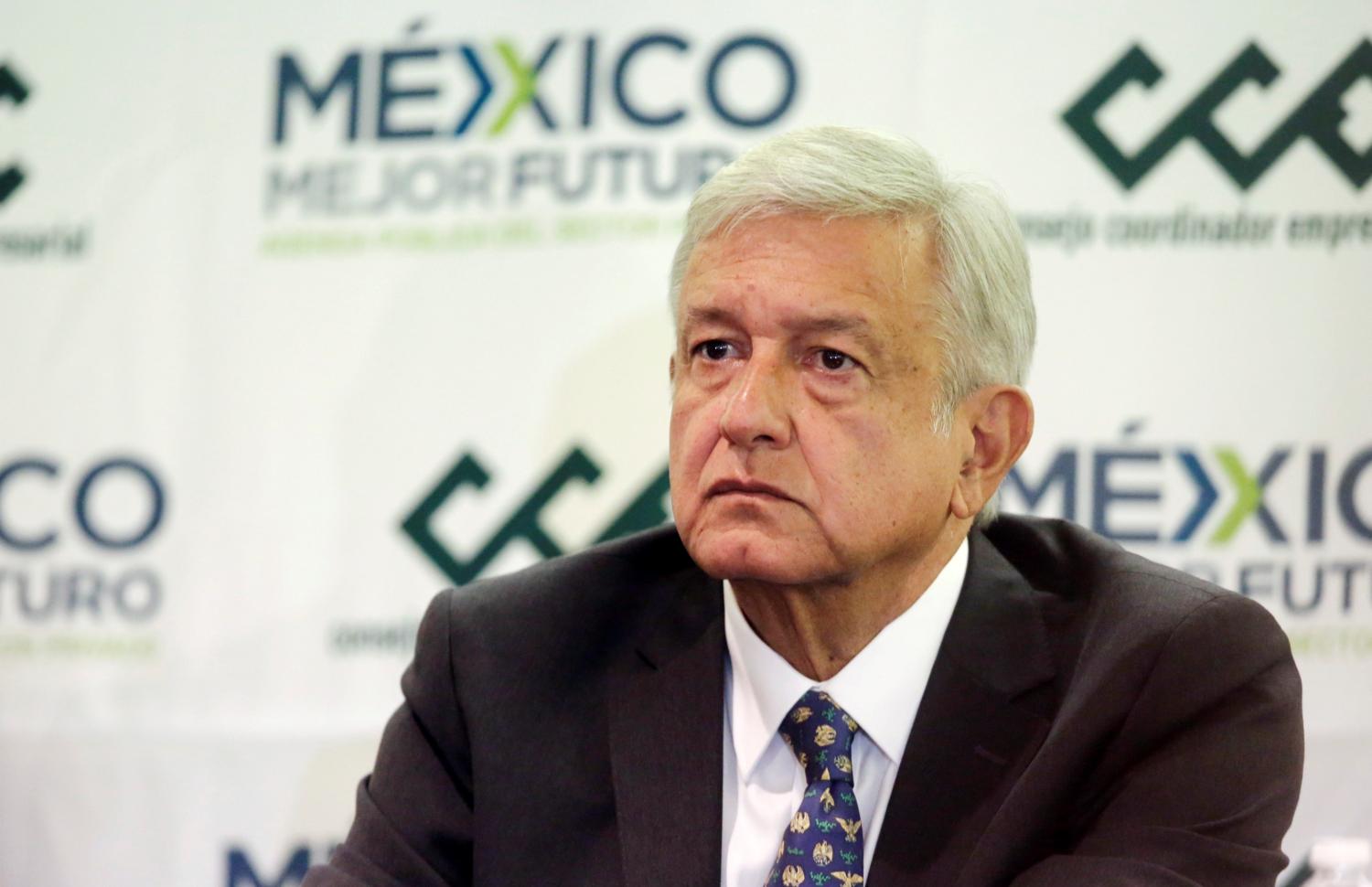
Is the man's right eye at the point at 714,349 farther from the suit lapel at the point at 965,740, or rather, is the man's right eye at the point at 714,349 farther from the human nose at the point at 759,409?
the suit lapel at the point at 965,740

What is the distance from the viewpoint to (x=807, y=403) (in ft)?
5.96

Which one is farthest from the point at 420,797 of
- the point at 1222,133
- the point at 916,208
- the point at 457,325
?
the point at 1222,133

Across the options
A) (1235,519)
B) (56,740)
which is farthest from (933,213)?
(56,740)

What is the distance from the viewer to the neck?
1954mm

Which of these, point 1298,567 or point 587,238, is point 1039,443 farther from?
point 587,238

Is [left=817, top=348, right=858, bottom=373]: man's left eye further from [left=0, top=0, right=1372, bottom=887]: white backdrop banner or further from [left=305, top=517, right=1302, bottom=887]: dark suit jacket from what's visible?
[left=0, top=0, right=1372, bottom=887]: white backdrop banner

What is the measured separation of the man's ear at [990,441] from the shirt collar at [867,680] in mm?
117

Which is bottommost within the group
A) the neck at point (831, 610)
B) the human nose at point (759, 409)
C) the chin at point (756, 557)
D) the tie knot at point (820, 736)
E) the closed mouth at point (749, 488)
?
the tie knot at point (820, 736)

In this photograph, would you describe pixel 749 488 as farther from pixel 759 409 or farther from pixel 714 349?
pixel 714 349

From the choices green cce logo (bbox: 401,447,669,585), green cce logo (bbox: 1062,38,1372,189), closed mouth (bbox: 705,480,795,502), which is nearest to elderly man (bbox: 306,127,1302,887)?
closed mouth (bbox: 705,480,795,502)

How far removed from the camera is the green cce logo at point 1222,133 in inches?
119

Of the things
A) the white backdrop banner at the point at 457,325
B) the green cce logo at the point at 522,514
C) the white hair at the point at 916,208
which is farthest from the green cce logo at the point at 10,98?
the white hair at the point at 916,208

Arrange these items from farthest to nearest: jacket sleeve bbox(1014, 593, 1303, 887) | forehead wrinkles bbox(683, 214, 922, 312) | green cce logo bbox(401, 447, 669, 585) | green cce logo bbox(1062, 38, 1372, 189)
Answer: green cce logo bbox(401, 447, 669, 585) → green cce logo bbox(1062, 38, 1372, 189) → forehead wrinkles bbox(683, 214, 922, 312) → jacket sleeve bbox(1014, 593, 1303, 887)

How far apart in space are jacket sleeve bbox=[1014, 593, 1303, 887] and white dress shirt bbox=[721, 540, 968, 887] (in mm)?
265
